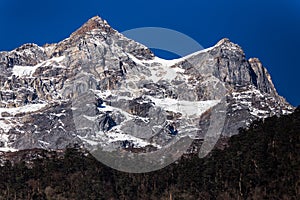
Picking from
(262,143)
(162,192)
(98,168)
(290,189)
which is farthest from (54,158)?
(290,189)

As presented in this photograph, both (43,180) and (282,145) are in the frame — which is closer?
(282,145)

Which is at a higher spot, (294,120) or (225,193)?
(294,120)

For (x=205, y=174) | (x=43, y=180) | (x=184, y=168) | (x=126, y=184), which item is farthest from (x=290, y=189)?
(x=43, y=180)

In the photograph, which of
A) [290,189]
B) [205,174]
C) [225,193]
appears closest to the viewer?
[290,189]

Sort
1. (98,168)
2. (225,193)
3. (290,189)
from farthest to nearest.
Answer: (98,168)
(225,193)
(290,189)

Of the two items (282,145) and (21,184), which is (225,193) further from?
(21,184)

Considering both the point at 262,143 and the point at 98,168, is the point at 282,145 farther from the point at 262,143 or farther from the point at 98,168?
the point at 98,168
